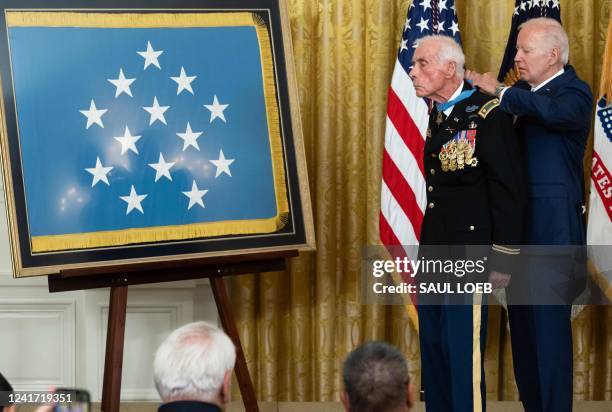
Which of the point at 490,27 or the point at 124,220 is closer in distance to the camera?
the point at 124,220

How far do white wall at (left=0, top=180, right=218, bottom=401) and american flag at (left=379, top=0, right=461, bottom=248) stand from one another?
3.47 feet

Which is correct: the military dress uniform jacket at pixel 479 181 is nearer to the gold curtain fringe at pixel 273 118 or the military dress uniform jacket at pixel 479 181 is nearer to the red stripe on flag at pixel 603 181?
the gold curtain fringe at pixel 273 118

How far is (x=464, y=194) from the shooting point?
310cm

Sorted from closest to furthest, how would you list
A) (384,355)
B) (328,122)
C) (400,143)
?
(384,355), (400,143), (328,122)

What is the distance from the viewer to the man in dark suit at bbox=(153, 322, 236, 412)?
181 cm

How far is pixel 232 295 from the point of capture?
4.29 meters

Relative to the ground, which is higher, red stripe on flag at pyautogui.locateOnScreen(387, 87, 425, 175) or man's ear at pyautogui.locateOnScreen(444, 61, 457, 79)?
man's ear at pyautogui.locateOnScreen(444, 61, 457, 79)

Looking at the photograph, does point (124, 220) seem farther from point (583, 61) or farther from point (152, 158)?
point (583, 61)

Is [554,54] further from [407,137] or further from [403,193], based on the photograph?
[403,193]

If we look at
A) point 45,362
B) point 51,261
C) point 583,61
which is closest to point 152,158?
point 51,261

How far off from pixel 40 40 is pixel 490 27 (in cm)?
217

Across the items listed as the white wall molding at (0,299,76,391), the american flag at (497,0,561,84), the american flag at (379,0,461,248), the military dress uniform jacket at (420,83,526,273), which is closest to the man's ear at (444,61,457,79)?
the military dress uniform jacket at (420,83,526,273)

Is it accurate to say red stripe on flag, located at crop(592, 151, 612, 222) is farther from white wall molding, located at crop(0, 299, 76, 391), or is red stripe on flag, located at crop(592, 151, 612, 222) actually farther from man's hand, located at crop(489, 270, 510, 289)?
white wall molding, located at crop(0, 299, 76, 391)

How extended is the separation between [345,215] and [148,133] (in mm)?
1335
